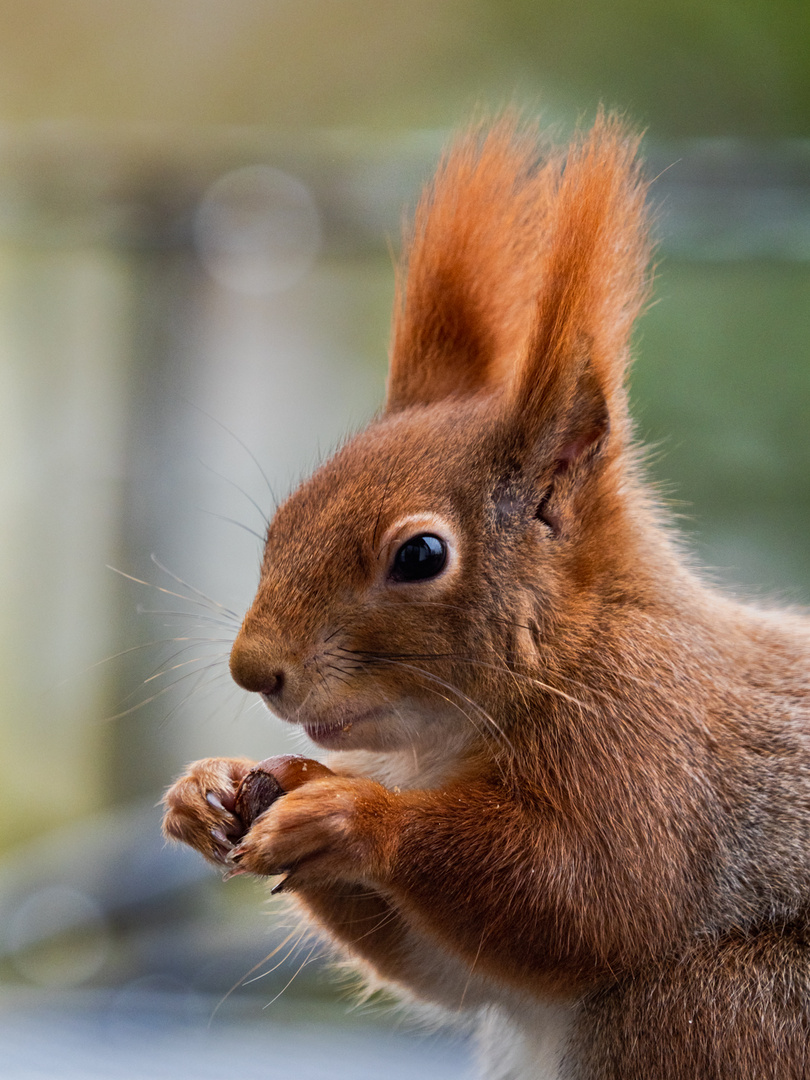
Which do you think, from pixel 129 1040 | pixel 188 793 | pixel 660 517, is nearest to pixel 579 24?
pixel 660 517

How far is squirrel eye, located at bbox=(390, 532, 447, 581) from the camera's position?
3.34 ft

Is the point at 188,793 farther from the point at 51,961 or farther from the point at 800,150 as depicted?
the point at 800,150

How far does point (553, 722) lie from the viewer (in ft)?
3.40

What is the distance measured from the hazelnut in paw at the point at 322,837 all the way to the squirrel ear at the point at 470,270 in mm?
547

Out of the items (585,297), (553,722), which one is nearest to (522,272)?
(585,297)

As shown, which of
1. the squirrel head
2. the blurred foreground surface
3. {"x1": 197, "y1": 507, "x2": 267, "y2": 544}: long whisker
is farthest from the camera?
the blurred foreground surface

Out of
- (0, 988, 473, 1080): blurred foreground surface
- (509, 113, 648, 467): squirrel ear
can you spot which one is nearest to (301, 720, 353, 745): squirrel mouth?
(509, 113, 648, 467): squirrel ear

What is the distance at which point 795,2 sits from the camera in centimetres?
178

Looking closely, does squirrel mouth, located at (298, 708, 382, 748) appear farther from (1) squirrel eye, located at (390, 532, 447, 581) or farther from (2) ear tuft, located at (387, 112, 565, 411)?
(2) ear tuft, located at (387, 112, 565, 411)

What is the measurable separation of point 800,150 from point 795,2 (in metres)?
0.23

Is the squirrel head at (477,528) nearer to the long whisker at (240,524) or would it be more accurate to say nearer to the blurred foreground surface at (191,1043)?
the long whisker at (240,524)

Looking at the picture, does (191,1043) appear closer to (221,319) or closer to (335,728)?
(335,728)

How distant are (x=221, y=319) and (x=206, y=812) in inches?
53.3

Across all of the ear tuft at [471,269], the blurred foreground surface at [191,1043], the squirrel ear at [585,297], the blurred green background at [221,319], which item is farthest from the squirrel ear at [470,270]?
the blurred foreground surface at [191,1043]
